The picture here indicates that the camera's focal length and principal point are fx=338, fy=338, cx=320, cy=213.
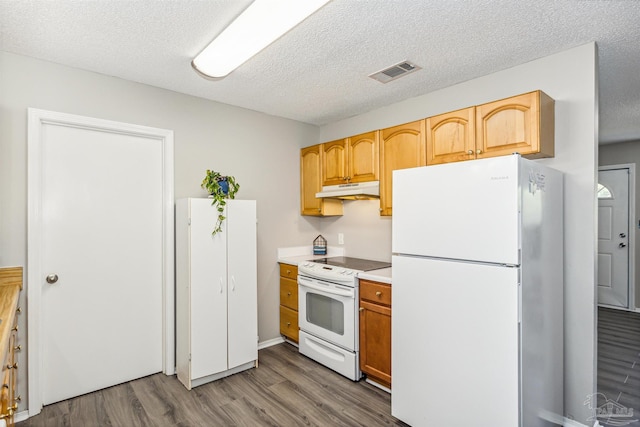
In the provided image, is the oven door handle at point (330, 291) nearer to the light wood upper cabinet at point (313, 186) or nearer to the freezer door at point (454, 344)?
the freezer door at point (454, 344)

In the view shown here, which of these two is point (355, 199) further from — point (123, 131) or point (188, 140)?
point (123, 131)

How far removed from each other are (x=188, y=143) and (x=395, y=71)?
6.35 feet

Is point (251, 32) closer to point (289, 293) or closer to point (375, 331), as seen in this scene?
point (375, 331)

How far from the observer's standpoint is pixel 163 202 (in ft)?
9.92

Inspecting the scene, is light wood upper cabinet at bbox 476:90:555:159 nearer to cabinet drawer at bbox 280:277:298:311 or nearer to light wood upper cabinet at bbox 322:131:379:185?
light wood upper cabinet at bbox 322:131:379:185

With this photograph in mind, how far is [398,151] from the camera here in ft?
9.82

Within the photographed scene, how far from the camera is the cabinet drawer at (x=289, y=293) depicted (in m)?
3.58

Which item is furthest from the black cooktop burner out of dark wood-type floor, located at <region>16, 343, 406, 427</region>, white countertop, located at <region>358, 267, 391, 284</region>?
dark wood-type floor, located at <region>16, 343, 406, 427</region>

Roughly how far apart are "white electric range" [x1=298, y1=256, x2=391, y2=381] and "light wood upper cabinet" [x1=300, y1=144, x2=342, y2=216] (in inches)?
24.6

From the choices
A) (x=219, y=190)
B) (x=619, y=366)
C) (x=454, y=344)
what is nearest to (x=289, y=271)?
(x=219, y=190)

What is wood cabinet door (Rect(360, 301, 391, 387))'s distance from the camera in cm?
263

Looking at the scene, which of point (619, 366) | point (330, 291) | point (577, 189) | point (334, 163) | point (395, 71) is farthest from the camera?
point (334, 163)

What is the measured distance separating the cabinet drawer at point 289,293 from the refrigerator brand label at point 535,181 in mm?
2374

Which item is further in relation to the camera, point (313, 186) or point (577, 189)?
point (313, 186)
